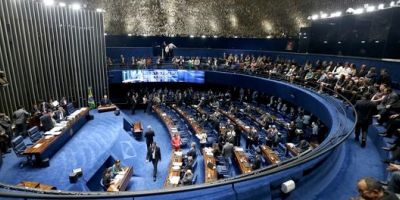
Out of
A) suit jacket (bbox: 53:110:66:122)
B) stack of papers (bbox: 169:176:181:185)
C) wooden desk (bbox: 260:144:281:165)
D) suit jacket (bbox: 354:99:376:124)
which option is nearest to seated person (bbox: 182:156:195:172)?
stack of papers (bbox: 169:176:181:185)

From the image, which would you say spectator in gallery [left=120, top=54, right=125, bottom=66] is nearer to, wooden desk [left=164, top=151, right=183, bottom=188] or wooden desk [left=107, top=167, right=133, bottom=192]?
wooden desk [left=164, top=151, right=183, bottom=188]

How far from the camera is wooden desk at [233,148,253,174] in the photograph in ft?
30.9

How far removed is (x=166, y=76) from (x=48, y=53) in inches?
332

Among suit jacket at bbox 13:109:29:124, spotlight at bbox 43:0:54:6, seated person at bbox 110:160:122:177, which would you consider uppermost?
spotlight at bbox 43:0:54:6

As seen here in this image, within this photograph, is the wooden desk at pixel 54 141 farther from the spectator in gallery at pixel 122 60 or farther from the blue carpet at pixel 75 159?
the spectator in gallery at pixel 122 60

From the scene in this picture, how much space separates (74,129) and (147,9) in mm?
13506

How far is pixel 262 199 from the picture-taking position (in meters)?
4.27

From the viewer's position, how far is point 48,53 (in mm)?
13734

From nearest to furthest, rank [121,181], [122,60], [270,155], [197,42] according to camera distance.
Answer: [121,181]
[270,155]
[122,60]
[197,42]

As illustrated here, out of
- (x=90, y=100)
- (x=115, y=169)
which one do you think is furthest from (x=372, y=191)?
(x=90, y=100)

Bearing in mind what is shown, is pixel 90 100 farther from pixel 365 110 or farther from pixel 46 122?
pixel 365 110

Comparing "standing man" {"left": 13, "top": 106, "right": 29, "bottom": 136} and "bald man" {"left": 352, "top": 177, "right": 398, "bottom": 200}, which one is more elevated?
"bald man" {"left": 352, "top": 177, "right": 398, "bottom": 200}

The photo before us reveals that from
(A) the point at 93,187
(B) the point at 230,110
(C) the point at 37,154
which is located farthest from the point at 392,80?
(C) the point at 37,154

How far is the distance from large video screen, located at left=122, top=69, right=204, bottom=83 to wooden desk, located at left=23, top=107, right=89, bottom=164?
6962mm
